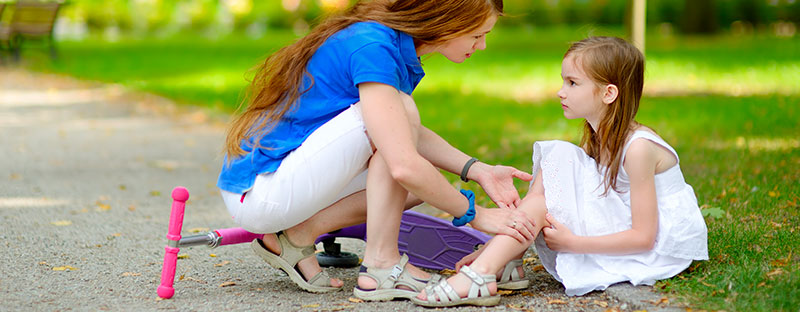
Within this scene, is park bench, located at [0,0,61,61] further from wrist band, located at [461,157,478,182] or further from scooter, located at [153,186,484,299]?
wrist band, located at [461,157,478,182]

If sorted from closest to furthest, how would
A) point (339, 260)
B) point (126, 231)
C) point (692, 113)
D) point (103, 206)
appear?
point (339, 260)
point (126, 231)
point (103, 206)
point (692, 113)

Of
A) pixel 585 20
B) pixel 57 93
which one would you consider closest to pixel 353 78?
pixel 57 93

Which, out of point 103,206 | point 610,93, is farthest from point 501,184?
point 103,206

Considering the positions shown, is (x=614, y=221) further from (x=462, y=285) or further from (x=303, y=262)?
(x=303, y=262)

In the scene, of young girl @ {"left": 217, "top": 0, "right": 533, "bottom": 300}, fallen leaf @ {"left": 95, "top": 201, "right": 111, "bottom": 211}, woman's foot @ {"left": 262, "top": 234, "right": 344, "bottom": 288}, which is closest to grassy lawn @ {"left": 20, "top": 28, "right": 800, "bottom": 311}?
young girl @ {"left": 217, "top": 0, "right": 533, "bottom": 300}

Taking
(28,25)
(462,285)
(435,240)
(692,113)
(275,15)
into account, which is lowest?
(275,15)

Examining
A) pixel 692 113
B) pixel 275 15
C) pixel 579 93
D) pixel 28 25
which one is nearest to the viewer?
pixel 579 93

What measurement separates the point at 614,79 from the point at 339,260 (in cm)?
127

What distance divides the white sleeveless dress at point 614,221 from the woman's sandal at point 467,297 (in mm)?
282

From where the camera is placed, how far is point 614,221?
9.50ft

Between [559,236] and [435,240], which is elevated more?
[559,236]

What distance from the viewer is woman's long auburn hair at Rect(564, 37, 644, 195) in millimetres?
2885

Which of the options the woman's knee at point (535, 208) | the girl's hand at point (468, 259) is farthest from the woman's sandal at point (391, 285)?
the woman's knee at point (535, 208)

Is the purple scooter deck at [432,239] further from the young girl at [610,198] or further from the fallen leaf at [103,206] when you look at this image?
the fallen leaf at [103,206]
